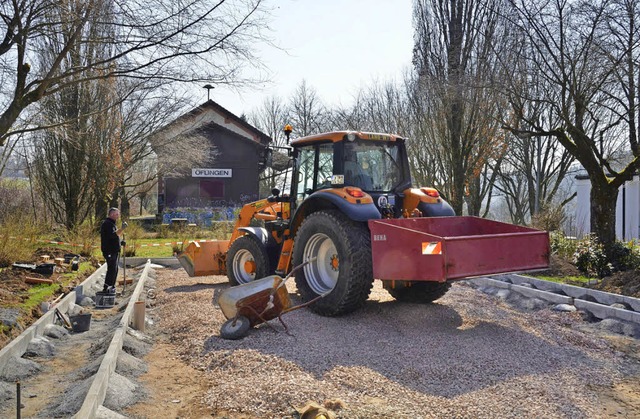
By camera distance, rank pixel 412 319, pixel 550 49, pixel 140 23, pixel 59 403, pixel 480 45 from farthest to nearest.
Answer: pixel 480 45 < pixel 550 49 < pixel 412 319 < pixel 140 23 < pixel 59 403

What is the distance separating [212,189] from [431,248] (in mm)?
30282

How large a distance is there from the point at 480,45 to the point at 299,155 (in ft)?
35.0

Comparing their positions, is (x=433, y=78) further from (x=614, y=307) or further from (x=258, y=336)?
(x=258, y=336)

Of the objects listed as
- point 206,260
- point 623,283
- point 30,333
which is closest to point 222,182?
point 206,260

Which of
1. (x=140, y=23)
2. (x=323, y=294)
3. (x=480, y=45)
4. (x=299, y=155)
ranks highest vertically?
(x=480, y=45)

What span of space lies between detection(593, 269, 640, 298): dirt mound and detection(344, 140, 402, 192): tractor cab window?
4.20 m

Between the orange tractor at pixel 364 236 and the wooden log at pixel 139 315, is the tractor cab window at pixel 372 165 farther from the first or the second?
the wooden log at pixel 139 315

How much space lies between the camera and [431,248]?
22.1ft

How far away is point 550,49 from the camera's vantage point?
13.0 meters

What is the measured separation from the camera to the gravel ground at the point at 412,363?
473cm

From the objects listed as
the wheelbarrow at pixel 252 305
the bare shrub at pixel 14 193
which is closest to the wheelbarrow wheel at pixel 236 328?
the wheelbarrow at pixel 252 305

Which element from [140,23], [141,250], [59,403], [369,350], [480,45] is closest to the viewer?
[59,403]

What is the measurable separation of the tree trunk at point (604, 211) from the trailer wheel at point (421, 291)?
222 inches

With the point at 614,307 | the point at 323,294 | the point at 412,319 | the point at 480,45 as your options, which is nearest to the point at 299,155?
the point at 323,294
